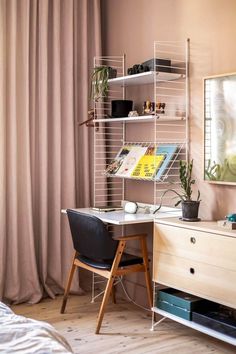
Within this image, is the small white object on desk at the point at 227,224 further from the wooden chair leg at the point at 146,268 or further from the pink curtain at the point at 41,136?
the pink curtain at the point at 41,136

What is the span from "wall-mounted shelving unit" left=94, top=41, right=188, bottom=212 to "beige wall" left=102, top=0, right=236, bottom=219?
88mm

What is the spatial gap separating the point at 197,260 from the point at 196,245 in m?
0.09

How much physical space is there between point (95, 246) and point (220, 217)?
2.77 ft

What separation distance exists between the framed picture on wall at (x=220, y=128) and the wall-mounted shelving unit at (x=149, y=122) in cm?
25

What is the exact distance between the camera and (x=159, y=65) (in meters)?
3.41

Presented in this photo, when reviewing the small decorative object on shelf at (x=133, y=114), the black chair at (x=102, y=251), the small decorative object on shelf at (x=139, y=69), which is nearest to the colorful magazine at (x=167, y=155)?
the small decorative object on shelf at (x=133, y=114)

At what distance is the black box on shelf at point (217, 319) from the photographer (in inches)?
110

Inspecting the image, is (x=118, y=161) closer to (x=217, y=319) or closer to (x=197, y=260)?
(x=197, y=260)

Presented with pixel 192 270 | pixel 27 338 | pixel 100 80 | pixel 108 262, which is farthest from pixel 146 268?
pixel 27 338

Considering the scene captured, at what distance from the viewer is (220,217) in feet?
10.5

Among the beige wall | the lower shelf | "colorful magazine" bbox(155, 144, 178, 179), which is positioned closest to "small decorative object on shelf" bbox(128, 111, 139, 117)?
"colorful magazine" bbox(155, 144, 178, 179)

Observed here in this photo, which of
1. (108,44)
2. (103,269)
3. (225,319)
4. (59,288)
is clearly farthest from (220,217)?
(108,44)

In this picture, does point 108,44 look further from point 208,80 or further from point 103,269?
point 103,269

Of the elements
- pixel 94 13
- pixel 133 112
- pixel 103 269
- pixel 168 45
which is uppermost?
pixel 94 13
